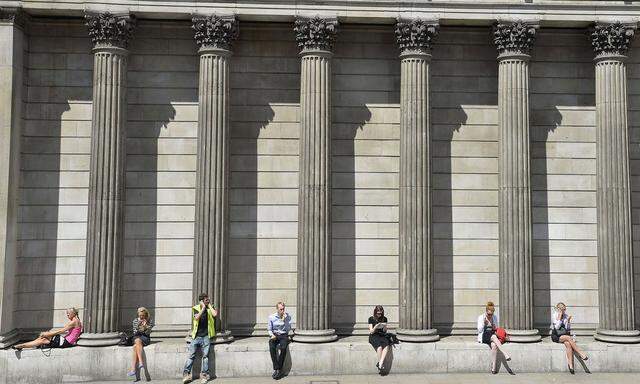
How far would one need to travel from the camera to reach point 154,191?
2061 centimetres

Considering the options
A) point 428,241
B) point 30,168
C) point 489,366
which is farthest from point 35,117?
point 489,366

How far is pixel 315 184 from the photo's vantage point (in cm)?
1967

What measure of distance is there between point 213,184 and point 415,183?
6.88 meters

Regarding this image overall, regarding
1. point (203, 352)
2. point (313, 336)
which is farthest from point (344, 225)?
point (203, 352)

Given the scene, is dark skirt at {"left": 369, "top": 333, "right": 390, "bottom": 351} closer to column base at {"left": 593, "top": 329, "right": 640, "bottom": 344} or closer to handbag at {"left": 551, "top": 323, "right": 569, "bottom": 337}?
handbag at {"left": 551, "top": 323, "right": 569, "bottom": 337}

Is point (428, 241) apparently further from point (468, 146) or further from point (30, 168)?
point (30, 168)

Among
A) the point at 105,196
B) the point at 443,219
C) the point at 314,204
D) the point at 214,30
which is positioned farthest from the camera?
the point at 443,219

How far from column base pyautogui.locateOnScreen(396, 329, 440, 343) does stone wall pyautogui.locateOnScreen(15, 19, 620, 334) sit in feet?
4.41

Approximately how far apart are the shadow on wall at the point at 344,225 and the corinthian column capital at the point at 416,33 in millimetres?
3312

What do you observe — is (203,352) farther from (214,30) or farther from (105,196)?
(214,30)

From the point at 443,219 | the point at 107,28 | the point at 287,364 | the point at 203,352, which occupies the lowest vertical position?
the point at 287,364

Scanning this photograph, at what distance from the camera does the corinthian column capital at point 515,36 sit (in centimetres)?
2014

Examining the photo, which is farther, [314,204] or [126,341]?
[314,204]

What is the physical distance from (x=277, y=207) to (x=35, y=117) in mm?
9113
